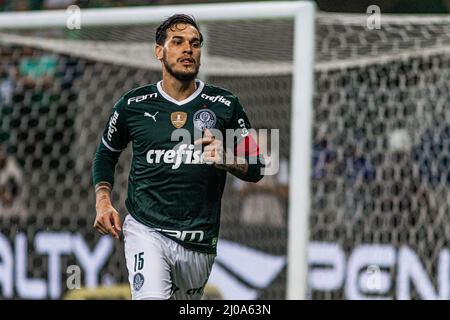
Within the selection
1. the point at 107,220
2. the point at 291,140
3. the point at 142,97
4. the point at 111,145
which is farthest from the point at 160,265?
the point at 291,140

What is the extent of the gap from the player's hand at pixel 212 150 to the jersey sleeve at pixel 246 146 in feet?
0.28

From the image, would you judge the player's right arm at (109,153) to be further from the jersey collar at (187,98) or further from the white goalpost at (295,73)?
the white goalpost at (295,73)

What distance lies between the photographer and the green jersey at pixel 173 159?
2.60 meters

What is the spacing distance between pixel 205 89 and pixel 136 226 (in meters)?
0.41

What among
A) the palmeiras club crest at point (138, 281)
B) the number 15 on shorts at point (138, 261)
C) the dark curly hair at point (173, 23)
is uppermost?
the dark curly hair at point (173, 23)

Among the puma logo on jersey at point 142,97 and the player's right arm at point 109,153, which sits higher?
the puma logo on jersey at point 142,97

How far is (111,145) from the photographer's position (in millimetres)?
2752

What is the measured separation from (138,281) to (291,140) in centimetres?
162

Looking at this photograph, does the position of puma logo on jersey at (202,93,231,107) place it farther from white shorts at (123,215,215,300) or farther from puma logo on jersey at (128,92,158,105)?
white shorts at (123,215,215,300)

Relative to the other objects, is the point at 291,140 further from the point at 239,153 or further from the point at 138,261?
the point at 239,153
